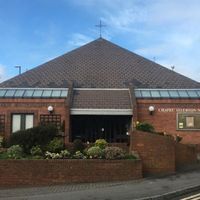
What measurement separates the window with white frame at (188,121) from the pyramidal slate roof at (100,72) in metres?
4.02

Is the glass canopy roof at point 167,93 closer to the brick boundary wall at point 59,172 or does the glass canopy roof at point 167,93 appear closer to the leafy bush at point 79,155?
the leafy bush at point 79,155

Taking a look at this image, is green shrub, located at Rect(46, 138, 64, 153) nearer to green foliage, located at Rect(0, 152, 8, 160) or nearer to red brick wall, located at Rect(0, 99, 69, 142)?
green foliage, located at Rect(0, 152, 8, 160)

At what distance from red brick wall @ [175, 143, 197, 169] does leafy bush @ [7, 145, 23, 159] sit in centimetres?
702

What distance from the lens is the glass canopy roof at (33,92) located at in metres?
31.2

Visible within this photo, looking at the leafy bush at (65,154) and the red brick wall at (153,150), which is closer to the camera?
the leafy bush at (65,154)

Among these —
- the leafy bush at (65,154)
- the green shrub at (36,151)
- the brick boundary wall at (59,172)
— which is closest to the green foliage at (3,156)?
the brick boundary wall at (59,172)

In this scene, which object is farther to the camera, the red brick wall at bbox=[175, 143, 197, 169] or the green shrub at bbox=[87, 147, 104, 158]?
the red brick wall at bbox=[175, 143, 197, 169]

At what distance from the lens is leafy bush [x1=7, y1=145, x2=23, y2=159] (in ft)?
56.3

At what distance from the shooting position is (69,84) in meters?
33.8

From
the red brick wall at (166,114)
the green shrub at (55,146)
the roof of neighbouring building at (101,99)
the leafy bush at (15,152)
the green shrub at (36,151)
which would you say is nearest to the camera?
the leafy bush at (15,152)

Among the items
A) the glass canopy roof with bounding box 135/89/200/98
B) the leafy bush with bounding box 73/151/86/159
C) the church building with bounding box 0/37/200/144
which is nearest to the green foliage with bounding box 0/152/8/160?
the leafy bush with bounding box 73/151/86/159

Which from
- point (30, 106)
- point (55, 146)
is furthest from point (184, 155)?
Result: point (30, 106)

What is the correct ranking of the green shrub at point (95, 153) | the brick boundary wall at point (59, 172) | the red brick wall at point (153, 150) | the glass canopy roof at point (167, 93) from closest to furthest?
the brick boundary wall at point (59, 172) < the green shrub at point (95, 153) < the red brick wall at point (153, 150) < the glass canopy roof at point (167, 93)

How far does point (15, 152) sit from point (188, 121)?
15968mm
